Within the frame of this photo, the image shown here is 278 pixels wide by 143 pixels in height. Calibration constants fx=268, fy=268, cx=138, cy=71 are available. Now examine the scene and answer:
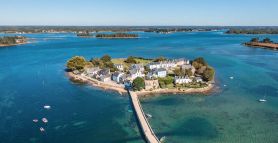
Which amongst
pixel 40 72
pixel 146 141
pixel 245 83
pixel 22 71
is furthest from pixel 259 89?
pixel 22 71

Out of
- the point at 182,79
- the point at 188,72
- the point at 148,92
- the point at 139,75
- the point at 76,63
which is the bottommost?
the point at 148,92

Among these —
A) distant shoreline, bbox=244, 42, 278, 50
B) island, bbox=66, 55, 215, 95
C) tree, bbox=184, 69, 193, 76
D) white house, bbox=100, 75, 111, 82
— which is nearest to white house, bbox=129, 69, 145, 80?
island, bbox=66, 55, 215, 95

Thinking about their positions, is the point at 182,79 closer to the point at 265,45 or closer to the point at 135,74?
the point at 135,74

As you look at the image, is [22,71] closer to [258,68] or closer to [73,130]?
[73,130]

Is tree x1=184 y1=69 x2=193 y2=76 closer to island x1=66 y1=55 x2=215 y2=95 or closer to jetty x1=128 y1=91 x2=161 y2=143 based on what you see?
island x1=66 y1=55 x2=215 y2=95

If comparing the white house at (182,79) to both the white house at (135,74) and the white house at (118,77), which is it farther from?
the white house at (118,77)

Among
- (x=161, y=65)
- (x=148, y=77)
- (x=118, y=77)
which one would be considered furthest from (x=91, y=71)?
(x=161, y=65)

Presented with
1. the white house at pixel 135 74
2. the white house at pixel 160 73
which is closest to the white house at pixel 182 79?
the white house at pixel 160 73
